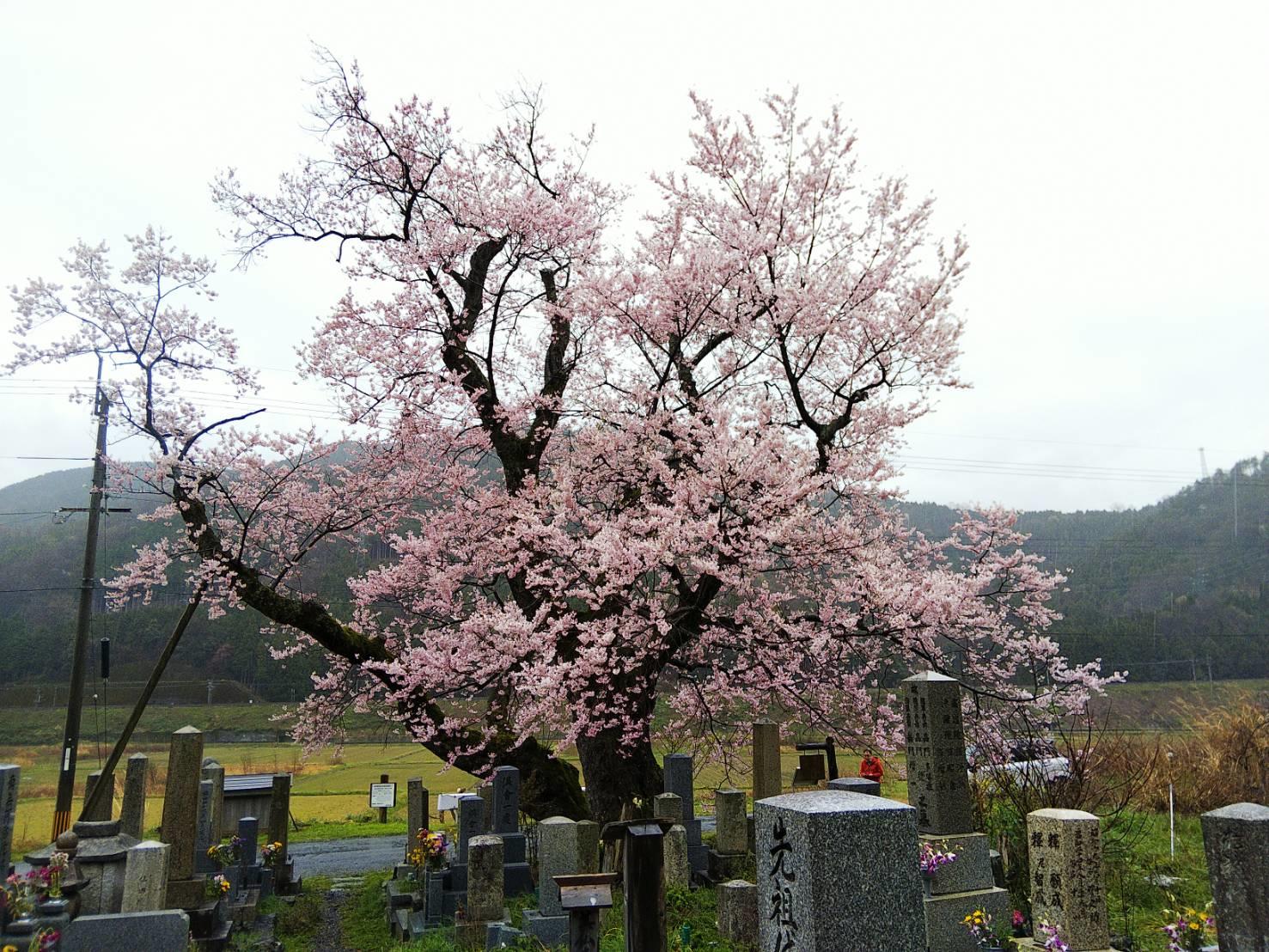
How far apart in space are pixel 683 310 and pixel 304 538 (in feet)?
24.8

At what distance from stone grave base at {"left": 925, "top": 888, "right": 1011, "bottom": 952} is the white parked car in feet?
9.65

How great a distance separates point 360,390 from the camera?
41.4ft

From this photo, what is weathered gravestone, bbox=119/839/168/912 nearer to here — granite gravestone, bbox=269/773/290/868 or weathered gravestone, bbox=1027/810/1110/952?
granite gravestone, bbox=269/773/290/868

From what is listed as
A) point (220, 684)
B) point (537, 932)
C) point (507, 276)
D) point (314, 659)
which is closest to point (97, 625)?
point (220, 684)

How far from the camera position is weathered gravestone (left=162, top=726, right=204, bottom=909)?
31.4 feet

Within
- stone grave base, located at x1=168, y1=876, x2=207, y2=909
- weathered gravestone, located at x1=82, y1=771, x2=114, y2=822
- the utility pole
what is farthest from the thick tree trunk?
the utility pole

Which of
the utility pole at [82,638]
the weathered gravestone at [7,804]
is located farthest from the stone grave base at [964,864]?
the utility pole at [82,638]

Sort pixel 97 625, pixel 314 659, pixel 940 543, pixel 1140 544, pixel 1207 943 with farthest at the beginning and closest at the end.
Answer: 1. pixel 1140 544
2. pixel 97 625
3. pixel 314 659
4. pixel 940 543
5. pixel 1207 943

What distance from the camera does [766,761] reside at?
38.5ft

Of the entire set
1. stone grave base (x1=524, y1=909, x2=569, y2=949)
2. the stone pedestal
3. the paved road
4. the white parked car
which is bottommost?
the paved road

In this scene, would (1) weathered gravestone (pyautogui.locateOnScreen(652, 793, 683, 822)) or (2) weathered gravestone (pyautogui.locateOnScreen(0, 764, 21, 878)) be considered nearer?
(2) weathered gravestone (pyautogui.locateOnScreen(0, 764, 21, 878))

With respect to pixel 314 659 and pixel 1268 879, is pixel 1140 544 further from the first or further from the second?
pixel 1268 879

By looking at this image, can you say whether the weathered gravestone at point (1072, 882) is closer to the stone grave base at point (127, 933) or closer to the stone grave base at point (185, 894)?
the stone grave base at point (127, 933)

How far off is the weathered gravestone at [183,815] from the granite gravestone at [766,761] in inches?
306
